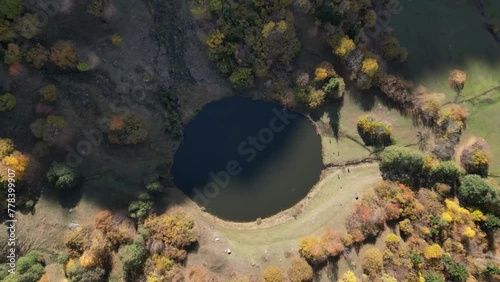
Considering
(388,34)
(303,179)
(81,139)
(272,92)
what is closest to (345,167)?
(303,179)

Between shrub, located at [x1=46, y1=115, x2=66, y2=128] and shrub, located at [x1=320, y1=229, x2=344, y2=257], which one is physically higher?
shrub, located at [x1=46, y1=115, x2=66, y2=128]

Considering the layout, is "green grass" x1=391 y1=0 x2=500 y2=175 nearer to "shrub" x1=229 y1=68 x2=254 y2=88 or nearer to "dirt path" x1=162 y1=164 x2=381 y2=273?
"dirt path" x1=162 y1=164 x2=381 y2=273

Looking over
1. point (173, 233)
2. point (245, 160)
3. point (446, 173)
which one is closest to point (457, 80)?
point (446, 173)

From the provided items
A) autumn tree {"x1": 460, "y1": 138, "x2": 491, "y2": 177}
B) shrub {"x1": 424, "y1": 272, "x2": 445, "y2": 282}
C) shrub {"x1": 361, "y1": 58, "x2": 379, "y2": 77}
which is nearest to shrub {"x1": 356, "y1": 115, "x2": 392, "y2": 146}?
shrub {"x1": 361, "y1": 58, "x2": 379, "y2": 77}

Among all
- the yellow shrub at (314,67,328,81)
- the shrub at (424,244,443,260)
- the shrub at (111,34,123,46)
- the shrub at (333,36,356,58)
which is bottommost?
the shrub at (424,244,443,260)

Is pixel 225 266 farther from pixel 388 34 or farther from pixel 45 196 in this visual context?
pixel 388 34
